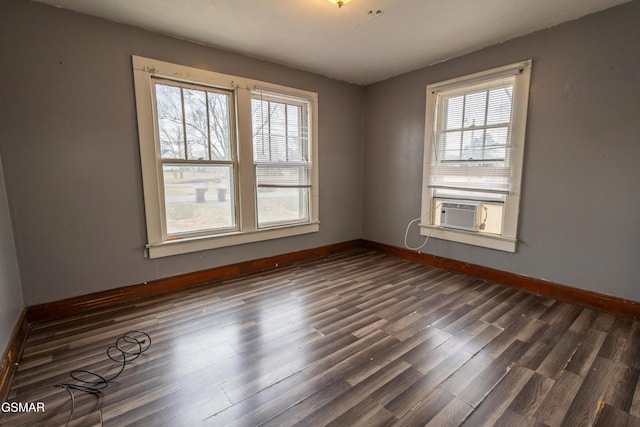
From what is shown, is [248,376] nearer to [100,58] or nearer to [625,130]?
[100,58]

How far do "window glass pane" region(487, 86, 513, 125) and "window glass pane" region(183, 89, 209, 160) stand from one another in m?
3.20

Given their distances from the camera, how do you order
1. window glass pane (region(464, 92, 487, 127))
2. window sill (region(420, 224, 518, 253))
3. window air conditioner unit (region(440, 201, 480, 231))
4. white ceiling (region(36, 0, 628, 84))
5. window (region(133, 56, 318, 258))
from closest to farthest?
white ceiling (region(36, 0, 628, 84)), window (region(133, 56, 318, 258)), window sill (region(420, 224, 518, 253)), window glass pane (region(464, 92, 487, 127)), window air conditioner unit (region(440, 201, 480, 231))

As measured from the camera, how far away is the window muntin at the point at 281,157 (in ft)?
12.0

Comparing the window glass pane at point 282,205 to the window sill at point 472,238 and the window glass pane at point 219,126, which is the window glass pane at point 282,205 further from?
the window sill at point 472,238

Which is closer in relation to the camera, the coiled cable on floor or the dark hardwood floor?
the dark hardwood floor

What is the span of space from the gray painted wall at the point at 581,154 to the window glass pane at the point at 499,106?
22 cm

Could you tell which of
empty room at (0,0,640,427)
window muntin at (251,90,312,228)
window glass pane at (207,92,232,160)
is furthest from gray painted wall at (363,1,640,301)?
window glass pane at (207,92,232,160)

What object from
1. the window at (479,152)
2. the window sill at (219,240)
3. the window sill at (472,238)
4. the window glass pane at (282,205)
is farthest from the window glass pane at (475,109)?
the window sill at (219,240)

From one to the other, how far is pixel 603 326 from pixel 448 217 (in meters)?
1.73

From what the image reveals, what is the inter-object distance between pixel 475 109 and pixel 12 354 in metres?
4.68

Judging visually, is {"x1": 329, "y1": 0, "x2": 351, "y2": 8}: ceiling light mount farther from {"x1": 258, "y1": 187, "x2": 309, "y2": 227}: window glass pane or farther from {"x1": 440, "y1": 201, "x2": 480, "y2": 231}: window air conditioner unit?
{"x1": 440, "y1": 201, "x2": 480, "y2": 231}: window air conditioner unit

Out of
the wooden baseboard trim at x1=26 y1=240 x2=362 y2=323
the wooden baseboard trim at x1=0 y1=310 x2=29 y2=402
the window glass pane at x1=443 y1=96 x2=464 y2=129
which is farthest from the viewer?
the window glass pane at x1=443 y1=96 x2=464 y2=129

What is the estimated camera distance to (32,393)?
1.70 metres

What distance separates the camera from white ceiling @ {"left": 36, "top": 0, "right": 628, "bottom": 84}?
2406 mm
